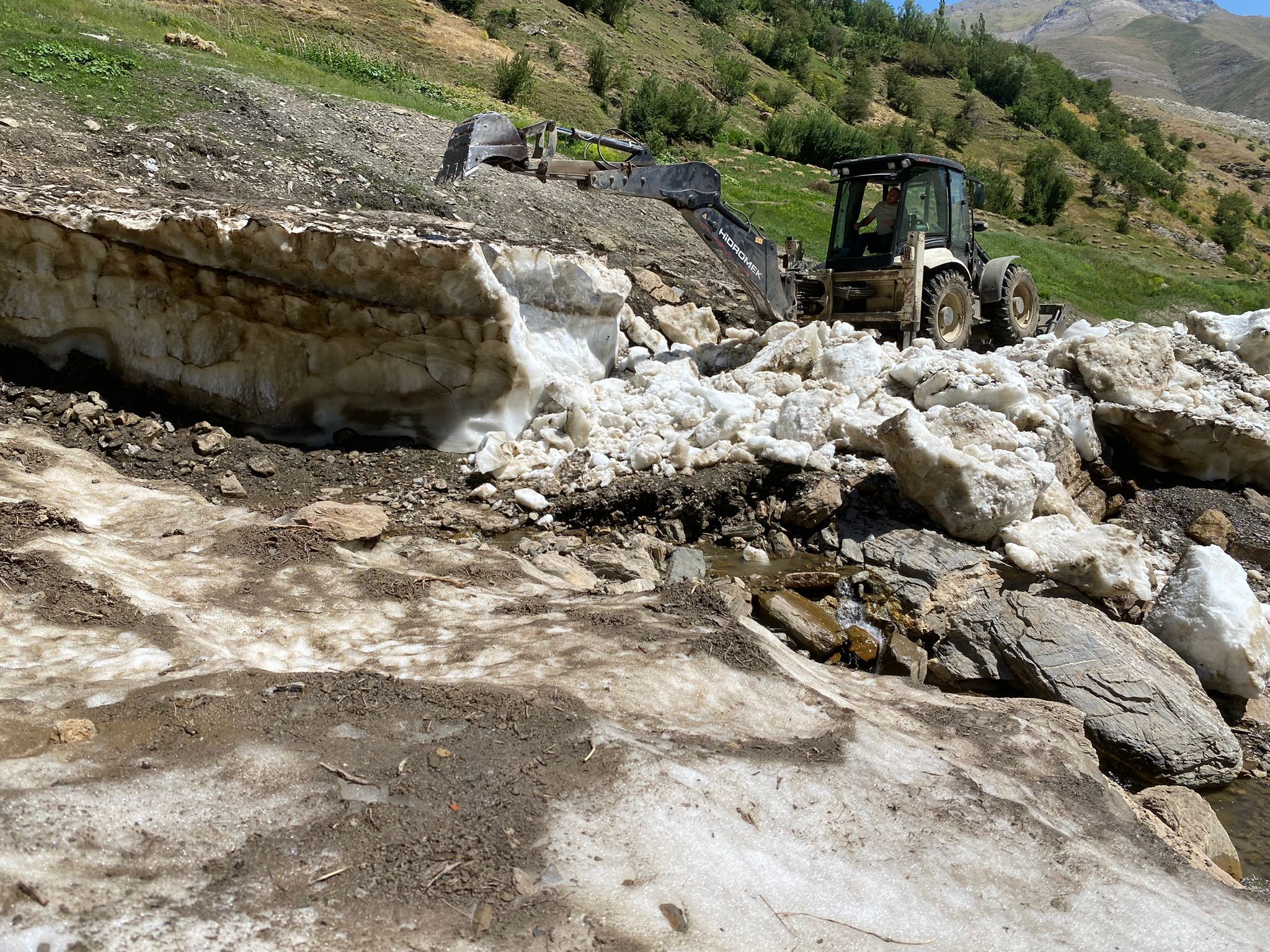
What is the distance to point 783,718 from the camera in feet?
12.0

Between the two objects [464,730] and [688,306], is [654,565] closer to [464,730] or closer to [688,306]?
[464,730]

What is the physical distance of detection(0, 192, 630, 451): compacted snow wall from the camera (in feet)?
23.6

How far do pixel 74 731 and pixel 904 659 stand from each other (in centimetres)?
419

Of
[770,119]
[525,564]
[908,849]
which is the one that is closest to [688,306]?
[525,564]

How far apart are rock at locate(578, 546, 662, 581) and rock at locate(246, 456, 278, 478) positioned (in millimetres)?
2531

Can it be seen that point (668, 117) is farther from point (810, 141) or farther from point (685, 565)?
point (685, 565)

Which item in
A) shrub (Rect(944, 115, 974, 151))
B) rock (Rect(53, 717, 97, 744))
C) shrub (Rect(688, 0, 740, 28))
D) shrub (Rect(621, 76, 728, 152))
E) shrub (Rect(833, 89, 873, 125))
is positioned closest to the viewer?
rock (Rect(53, 717, 97, 744))

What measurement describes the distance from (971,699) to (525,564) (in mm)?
2710

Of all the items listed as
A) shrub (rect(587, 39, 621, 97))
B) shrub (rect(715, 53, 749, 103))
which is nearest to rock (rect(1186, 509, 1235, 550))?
shrub (rect(587, 39, 621, 97))

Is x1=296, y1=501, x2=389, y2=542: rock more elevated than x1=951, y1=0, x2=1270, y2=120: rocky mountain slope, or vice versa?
x1=951, y1=0, x2=1270, y2=120: rocky mountain slope

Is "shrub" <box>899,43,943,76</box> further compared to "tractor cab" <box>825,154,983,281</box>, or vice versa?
"shrub" <box>899,43,943,76</box>

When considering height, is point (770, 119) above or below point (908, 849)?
above

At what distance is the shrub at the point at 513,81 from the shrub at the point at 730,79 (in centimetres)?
1181

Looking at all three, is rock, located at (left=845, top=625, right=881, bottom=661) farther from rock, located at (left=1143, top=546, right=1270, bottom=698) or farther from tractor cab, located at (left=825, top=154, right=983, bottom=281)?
tractor cab, located at (left=825, top=154, right=983, bottom=281)
